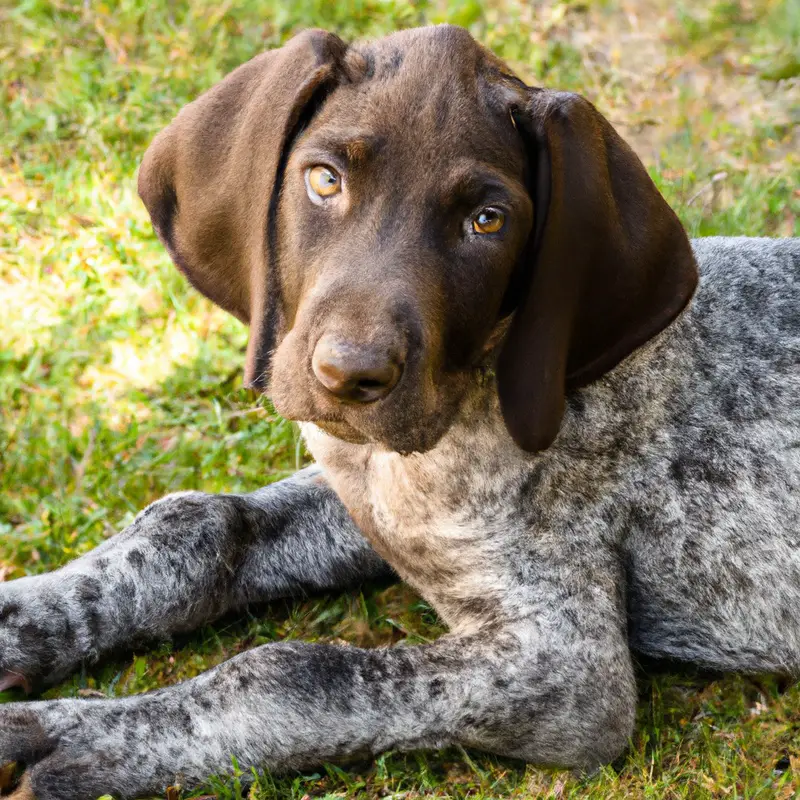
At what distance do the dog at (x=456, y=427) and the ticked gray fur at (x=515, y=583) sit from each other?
1 centimetres

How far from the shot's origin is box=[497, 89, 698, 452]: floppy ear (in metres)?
4.04

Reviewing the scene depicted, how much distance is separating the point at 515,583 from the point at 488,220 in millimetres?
1394

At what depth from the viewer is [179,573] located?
522 centimetres

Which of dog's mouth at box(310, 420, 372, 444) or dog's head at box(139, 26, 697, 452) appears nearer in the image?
dog's head at box(139, 26, 697, 452)

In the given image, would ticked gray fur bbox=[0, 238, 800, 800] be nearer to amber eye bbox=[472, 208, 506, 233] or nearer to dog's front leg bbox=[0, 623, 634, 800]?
dog's front leg bbox=[0, 623, 634, 800]

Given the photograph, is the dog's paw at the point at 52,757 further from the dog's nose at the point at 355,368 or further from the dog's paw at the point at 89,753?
the dog's nose at the point at 355,368

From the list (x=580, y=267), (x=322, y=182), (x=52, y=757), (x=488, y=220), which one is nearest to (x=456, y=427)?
(x=580, y=267)

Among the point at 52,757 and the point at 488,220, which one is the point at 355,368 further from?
the point at 52,757

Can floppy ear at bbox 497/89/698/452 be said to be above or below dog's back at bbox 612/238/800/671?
above

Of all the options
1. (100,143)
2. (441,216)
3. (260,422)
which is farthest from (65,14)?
(441,216)

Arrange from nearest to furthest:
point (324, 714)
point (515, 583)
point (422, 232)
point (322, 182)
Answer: point (422, 232) < point (322, 182) < point (324, 714) < point (515, 583)

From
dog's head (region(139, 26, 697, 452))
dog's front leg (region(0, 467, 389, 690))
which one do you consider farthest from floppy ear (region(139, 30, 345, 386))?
dog's front leg (region(0, 467, 389, 690))

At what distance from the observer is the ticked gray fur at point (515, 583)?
4.49 metres

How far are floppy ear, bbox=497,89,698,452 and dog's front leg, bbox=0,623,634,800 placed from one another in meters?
0.83
